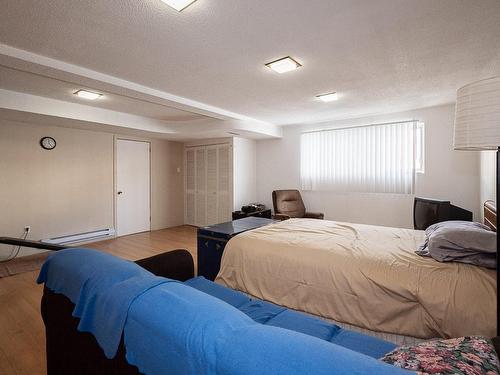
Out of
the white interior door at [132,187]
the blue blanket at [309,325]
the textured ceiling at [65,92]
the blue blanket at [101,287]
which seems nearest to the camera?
the blue blanket at [101,287]

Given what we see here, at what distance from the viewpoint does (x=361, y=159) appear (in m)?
4.62

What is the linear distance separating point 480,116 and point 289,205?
3.87 metres

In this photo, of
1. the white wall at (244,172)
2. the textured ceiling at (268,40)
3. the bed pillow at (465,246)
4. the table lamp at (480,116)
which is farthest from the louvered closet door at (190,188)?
the table lamp at (480,116)

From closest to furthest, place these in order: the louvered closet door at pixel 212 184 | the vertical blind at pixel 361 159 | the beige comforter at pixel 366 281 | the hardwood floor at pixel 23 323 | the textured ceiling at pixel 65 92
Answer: the beige comforter at pixel 366 281 < the hardwood floor at pixel 23 323 < the textured ceiling at pixel 65 92 < the vertical blind at pixel 361 159 < the louvered closet door at pixel 212 184

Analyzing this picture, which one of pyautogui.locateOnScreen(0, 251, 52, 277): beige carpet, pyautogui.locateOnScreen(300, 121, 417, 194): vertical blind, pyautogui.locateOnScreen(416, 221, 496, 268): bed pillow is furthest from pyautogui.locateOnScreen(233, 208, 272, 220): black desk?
pyautogui.locateOnScreen(416, 221, 496, 268): bed pillow

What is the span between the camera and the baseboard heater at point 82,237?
4376mm

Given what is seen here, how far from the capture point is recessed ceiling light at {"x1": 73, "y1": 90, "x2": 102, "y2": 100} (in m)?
3.29

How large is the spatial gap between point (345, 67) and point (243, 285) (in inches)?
90.6

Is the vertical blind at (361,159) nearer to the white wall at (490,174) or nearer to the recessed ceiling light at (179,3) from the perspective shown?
the white wall at (490,174)

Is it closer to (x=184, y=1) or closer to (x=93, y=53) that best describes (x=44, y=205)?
(x=93, y=53)

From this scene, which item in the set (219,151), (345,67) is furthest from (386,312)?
(219,151)

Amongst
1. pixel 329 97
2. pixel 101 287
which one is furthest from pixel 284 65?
pixel 101 287

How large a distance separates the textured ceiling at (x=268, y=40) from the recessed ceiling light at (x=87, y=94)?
3.05 feet

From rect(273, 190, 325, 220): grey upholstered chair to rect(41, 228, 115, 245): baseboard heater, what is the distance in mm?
3325
